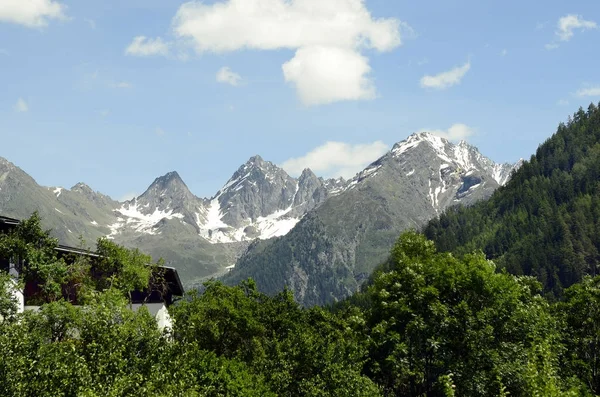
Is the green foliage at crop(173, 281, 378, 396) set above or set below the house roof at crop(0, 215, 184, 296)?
below

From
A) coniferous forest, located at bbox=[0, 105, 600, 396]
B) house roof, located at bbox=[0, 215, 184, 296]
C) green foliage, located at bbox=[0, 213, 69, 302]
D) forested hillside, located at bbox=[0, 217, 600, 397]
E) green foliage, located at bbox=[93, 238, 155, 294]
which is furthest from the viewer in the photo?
green foliage, located at bbox=[93, 238, 155, 294]

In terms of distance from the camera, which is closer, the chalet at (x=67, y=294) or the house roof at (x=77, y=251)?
the chalet at (x=67, y=294)

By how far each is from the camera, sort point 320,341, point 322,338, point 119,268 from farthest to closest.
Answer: point 322,338
point 119,268
point 320,341

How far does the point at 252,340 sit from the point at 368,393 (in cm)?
1695

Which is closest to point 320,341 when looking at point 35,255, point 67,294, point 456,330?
point 456,330

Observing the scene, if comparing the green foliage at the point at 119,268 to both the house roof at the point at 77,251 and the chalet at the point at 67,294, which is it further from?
the house roof at the point at 77,251

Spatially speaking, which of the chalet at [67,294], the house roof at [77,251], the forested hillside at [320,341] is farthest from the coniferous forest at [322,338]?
the house roof at [77,251]

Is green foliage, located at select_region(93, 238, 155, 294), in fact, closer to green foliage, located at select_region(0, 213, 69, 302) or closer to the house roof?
the house roof

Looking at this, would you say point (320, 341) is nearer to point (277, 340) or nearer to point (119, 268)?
point (277, 340)

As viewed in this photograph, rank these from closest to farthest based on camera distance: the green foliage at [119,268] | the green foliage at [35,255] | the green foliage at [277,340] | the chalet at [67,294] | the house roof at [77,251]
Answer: the green foliage at [35,255], the green foliage at [277,340], the chalet at [67,294], the house roof at [77,251], the green foliage at [119,268]

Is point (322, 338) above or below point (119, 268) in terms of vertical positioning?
below

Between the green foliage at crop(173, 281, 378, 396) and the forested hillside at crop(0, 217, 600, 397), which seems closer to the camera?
the forested hillside at crop(0, 217, 600, 397)

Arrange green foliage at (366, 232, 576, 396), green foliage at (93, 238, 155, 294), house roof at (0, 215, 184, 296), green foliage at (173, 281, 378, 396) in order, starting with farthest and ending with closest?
green foliage at (93, 238, 155, 294) < green foliage at (366, 232, 576, 396) < house roof at (0, 215, 184, 296) < green foliage at (173, 281, 378, 396)

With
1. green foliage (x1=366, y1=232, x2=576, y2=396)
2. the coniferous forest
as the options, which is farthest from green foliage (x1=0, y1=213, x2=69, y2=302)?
green foliage (x1=366, y1=232, x2=576, y2=396)
